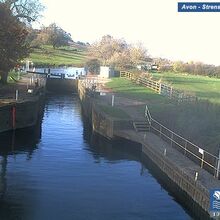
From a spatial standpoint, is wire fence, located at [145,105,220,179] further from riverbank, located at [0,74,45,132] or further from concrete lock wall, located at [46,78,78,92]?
concrete lock wall, located at [46,78,78,92]

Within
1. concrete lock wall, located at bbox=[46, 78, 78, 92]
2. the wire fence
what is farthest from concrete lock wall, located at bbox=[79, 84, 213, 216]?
concrete lock wall, located at bbox=[46, 78, 78, 92]

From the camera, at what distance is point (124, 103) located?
5159 centimetres

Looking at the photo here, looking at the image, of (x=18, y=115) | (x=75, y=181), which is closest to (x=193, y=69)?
(x=18, y=115)

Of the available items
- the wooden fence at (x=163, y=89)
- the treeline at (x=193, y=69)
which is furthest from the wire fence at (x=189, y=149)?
the treeline at (x=193, y=69)

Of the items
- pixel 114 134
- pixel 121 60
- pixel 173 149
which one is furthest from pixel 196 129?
pixel 121 60

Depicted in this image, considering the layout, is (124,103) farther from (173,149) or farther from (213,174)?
(213,174)

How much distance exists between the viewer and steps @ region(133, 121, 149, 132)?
40.1 m

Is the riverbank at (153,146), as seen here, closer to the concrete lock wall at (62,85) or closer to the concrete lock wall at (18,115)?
the concrete lock wall at (18,115)

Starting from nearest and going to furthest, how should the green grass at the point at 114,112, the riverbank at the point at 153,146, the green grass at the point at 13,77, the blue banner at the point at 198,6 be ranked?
1. the blue banner at the point at 198,6
2. the riverbank at the point at 153,146
3. the green grass at the point at 114,112
4. the green grass at the point at 13,77

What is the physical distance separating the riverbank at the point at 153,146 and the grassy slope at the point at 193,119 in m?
2.04

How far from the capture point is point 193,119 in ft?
128

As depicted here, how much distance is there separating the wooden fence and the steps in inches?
377

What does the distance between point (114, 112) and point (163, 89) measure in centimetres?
1717

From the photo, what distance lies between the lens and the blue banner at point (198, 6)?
13930 millimetres
